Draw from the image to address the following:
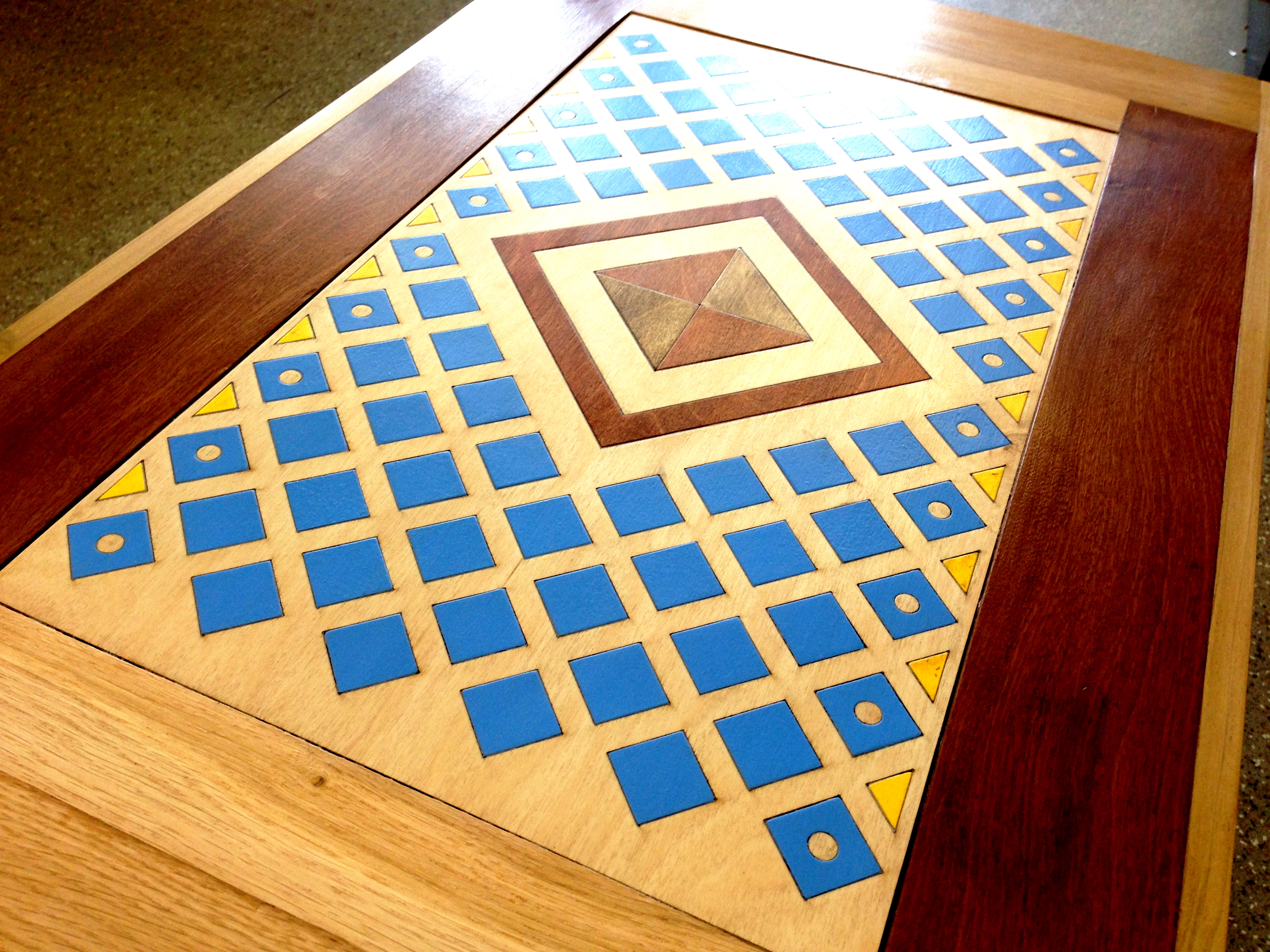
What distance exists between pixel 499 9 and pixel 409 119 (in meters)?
0.29

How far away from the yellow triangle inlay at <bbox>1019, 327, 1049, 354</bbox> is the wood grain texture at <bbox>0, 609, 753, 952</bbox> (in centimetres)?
63

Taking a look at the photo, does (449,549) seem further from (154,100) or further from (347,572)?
(154,100)

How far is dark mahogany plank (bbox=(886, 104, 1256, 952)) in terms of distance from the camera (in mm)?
591

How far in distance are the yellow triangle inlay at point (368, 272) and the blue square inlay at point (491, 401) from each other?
16 centimetres

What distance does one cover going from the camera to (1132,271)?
41.6 inches

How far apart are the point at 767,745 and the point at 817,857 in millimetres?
75

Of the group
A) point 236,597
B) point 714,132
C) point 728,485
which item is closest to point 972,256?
point 714,132

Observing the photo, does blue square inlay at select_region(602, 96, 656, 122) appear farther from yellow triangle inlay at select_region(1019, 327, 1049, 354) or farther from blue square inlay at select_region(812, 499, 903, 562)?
blue square inlay at select_region(812, 499, 903, 562)

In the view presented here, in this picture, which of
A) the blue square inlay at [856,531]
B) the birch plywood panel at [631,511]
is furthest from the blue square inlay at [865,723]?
the blue square inlay at [856,531]

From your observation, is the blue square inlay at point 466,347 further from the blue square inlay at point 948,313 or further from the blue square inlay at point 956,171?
the blue square inlay at point 956,171

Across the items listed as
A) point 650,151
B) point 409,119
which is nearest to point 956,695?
point 650,151

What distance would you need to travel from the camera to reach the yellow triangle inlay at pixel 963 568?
75cm

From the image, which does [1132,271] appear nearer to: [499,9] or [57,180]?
[499,9]

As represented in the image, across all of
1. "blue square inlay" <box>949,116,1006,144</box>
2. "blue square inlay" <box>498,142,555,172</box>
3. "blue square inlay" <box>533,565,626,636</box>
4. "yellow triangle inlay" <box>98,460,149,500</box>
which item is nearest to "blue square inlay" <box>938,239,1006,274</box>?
"blue square inlay" <box>949,116,1006,144</box>
